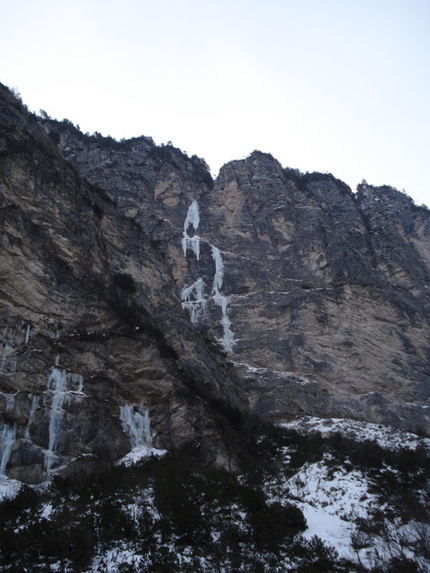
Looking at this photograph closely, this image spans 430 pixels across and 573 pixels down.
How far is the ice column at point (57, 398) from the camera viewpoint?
16.6 metres

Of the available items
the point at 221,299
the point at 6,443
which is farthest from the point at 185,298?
the point at 6,443

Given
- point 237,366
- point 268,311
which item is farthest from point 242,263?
point 237,366

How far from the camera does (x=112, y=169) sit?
50.0m

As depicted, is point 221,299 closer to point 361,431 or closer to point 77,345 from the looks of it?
point 361,431

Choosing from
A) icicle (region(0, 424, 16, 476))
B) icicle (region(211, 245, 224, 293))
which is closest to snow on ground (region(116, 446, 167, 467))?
icicle (region(0, 424, 16, 476))

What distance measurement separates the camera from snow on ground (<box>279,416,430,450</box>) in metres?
22.0

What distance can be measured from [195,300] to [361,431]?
51.6ft

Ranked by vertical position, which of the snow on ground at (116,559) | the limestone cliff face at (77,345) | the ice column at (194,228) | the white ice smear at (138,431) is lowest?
the snow on ground at (116,559)

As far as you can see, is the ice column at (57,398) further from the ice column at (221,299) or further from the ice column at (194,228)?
the ice column at (194,228)

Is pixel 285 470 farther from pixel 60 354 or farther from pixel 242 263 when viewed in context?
pixel 242 263

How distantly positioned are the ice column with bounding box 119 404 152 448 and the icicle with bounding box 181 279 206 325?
15228 mm

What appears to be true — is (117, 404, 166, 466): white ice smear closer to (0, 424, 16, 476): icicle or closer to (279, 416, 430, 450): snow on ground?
(0, 424, 16, 476): icicle

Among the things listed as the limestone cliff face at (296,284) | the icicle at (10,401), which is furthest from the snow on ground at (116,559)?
the limestone cliff face at (296,284)

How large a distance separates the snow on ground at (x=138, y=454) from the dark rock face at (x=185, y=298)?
290 millimetres
